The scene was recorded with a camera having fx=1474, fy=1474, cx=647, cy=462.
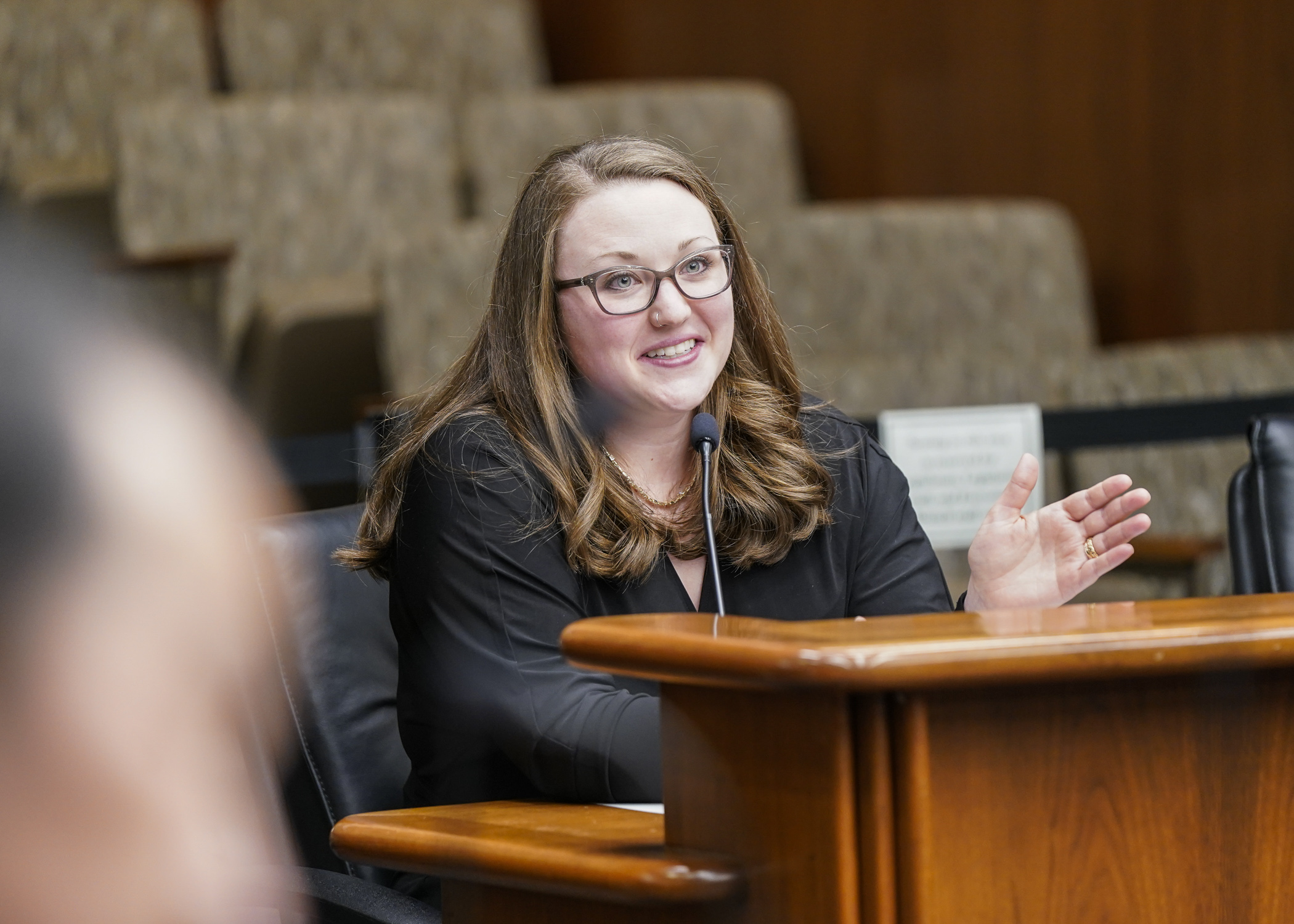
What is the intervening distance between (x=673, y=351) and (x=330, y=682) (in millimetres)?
333

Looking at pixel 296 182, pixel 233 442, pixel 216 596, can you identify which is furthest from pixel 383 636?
pixel 296 182

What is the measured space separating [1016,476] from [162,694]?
1.94ft

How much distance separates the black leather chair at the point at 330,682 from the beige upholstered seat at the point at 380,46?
1.99m

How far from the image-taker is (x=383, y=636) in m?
1.07

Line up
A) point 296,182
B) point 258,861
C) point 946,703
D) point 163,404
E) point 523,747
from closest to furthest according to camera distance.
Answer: point 946,703, point 523,747, point 258,861, point 163,404, point 296,182

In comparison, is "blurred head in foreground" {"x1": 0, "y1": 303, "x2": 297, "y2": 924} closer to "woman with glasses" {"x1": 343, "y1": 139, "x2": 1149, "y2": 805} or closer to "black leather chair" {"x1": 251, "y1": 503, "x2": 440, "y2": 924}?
"black leather chair" {"x1": 251, "y1": 503, "x2": 440, "y2": 924}

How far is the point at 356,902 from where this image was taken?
0.86 metres

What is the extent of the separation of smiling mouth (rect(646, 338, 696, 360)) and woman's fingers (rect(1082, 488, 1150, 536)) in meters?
0.28

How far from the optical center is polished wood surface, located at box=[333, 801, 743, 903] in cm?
57

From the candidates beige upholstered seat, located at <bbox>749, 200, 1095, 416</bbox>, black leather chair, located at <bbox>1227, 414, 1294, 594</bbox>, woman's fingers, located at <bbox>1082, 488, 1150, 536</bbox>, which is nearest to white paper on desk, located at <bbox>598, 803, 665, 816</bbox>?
woman's fingers, located at <bbox>1082, 488, 1150, 536</bbox>

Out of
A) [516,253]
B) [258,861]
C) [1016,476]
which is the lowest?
[258,861]

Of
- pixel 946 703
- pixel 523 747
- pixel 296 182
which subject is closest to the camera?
pixel 946 703

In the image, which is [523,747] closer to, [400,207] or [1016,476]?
[1016,476]

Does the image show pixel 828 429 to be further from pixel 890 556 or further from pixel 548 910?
pixel 548 910
